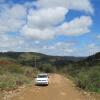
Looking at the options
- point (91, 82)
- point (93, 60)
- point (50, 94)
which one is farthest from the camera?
point (93, 60)

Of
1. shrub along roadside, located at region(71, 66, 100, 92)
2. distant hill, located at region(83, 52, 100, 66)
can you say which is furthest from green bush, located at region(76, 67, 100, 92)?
distant hill, located at region(83, 52, 100, 66)

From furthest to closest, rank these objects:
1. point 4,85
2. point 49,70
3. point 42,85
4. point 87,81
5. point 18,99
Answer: point 49,70
point 42,85
point 87,81
point 4,85
point 18,99

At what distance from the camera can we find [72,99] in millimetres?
26688

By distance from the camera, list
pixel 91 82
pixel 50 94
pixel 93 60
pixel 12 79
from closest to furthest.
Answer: pixel 50 94, pixel 91 82, pixel 12 79, pixel 93 60

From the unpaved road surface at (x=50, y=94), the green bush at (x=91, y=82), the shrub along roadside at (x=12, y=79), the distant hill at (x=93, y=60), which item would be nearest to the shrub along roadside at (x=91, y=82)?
the green bush at (x=91, y=82)

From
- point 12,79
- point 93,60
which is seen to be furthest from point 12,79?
point 93,60

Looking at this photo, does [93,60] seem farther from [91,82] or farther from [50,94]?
[50,94]

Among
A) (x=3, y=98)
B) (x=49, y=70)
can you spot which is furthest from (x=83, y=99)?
(x=49, y=70)

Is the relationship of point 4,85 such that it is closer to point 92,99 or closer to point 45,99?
point 45,99

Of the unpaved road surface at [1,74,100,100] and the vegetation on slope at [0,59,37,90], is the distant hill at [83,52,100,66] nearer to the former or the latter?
the vegetation on slope at [0,59,37,90]

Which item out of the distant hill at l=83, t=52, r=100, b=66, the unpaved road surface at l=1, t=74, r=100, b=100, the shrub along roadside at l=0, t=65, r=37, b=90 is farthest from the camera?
the distant hill at l=83, t=52, r=100, b=66

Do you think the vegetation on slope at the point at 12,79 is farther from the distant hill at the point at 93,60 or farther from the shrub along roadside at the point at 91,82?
the distant hill at the point at 93,60

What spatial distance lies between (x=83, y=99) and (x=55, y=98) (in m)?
2.51

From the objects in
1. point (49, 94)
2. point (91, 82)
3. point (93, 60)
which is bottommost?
point (49, 94)
